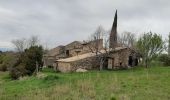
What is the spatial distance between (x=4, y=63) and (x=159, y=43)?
106 ft

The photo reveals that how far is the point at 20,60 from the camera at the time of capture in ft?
159

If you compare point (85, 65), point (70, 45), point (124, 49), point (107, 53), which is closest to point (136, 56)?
point (124, 49)

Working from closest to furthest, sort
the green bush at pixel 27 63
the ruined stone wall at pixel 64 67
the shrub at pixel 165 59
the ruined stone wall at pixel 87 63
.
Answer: the green bush at pixel 27 63 < the ruined stone wall at pixel 87 63 < the ruined stone wall at pixel 64 67 < the shrub at pixel 165 59

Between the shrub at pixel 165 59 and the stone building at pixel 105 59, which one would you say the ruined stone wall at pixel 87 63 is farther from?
the shrub at pixel 165 59

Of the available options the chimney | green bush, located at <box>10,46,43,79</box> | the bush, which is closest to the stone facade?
the chimney

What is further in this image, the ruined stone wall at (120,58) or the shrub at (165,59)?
the shrub at (165,59)

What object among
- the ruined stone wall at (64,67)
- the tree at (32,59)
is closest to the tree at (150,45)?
the ruined stone wall at (64,67)

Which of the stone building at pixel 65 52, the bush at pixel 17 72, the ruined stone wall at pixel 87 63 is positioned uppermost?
the stone building at pixel 65 52

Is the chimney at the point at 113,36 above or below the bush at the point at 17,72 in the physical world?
above

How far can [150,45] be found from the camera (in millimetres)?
50406

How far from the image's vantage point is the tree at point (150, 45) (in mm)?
50219

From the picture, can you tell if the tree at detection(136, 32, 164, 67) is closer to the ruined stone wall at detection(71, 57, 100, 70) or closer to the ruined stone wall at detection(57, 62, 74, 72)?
the ruined stone wall at detection(71, 57, 100, 70)

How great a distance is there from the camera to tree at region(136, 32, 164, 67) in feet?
165

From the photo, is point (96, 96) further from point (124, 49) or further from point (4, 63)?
point (4, 63)
